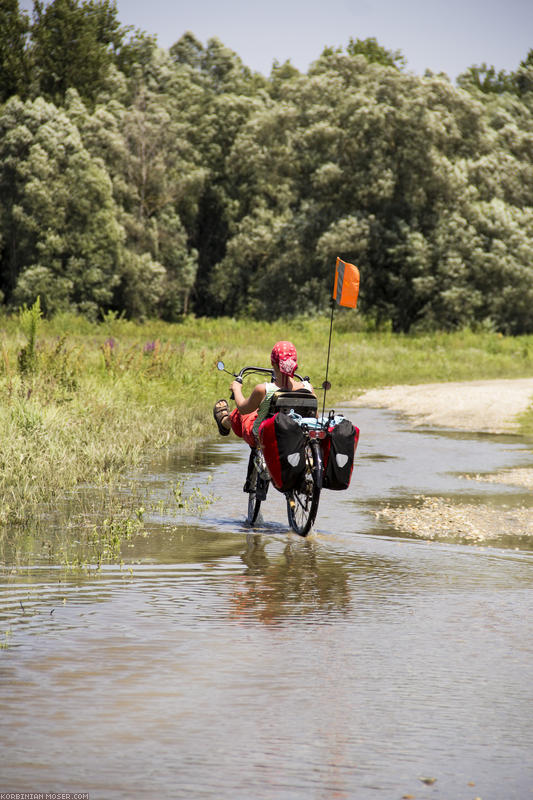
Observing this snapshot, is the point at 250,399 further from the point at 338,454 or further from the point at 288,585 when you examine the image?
the point at 288,585

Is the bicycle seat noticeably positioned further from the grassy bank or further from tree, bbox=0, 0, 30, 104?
tree, bbox=0, 0, 30, 104

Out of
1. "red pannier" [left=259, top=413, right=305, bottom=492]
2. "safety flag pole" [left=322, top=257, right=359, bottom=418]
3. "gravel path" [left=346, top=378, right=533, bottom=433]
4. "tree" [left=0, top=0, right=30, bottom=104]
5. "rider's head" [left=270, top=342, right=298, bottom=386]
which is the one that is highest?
"tree" [left=0, top=0, right=30, bottom=104]

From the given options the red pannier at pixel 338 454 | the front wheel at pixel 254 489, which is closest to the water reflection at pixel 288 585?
the red pannier at pixel 338 454

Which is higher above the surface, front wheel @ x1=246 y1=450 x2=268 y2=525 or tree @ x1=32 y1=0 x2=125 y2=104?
tree @ x1=32 y1=0 x2=125 y2=104

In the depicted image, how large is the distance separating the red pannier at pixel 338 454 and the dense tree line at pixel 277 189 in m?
40.2

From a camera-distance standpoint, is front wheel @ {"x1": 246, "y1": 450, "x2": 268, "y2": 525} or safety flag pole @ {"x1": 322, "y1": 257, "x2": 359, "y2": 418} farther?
safety flag pole @ {"x1": 322, "y1": 257, "x2": 359, "y2": 418}

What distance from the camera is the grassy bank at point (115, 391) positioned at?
12.9m

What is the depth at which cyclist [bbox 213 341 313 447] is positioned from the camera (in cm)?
984

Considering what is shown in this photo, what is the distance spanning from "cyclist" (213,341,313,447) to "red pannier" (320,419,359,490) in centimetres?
70

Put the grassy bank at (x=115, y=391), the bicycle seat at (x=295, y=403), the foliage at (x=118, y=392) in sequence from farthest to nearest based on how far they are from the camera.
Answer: the grassy bank at (x=115, y=391) < the foliage at (x=118, y=392) < the bicycle seat at (x=295, y=403)

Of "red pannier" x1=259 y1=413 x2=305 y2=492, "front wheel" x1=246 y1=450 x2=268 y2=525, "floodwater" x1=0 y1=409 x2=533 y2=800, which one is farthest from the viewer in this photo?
"front wheel" x1=246 y1=450 x2=268 y2=525

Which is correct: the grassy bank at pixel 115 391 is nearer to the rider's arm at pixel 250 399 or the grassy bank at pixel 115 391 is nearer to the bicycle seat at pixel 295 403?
the rider's arm at pixel 250 399

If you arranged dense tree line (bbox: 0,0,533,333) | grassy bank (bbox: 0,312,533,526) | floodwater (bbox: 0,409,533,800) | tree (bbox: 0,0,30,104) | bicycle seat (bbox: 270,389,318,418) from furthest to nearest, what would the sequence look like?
tree (bbox: 0,0,30,104) → dense tree line (bbox: 0,0,533,333) → grassy bank (bbox: 0,312,533,526) → bicycle seat (bbox: 270,389,318,418) → floodwater (bbox: 0,409,533,800)

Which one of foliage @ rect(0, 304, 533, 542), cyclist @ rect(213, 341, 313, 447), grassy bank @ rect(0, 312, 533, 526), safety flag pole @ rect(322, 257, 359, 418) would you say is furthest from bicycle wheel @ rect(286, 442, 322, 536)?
safety flag pole @ rect(322, 257, 359, 418)
